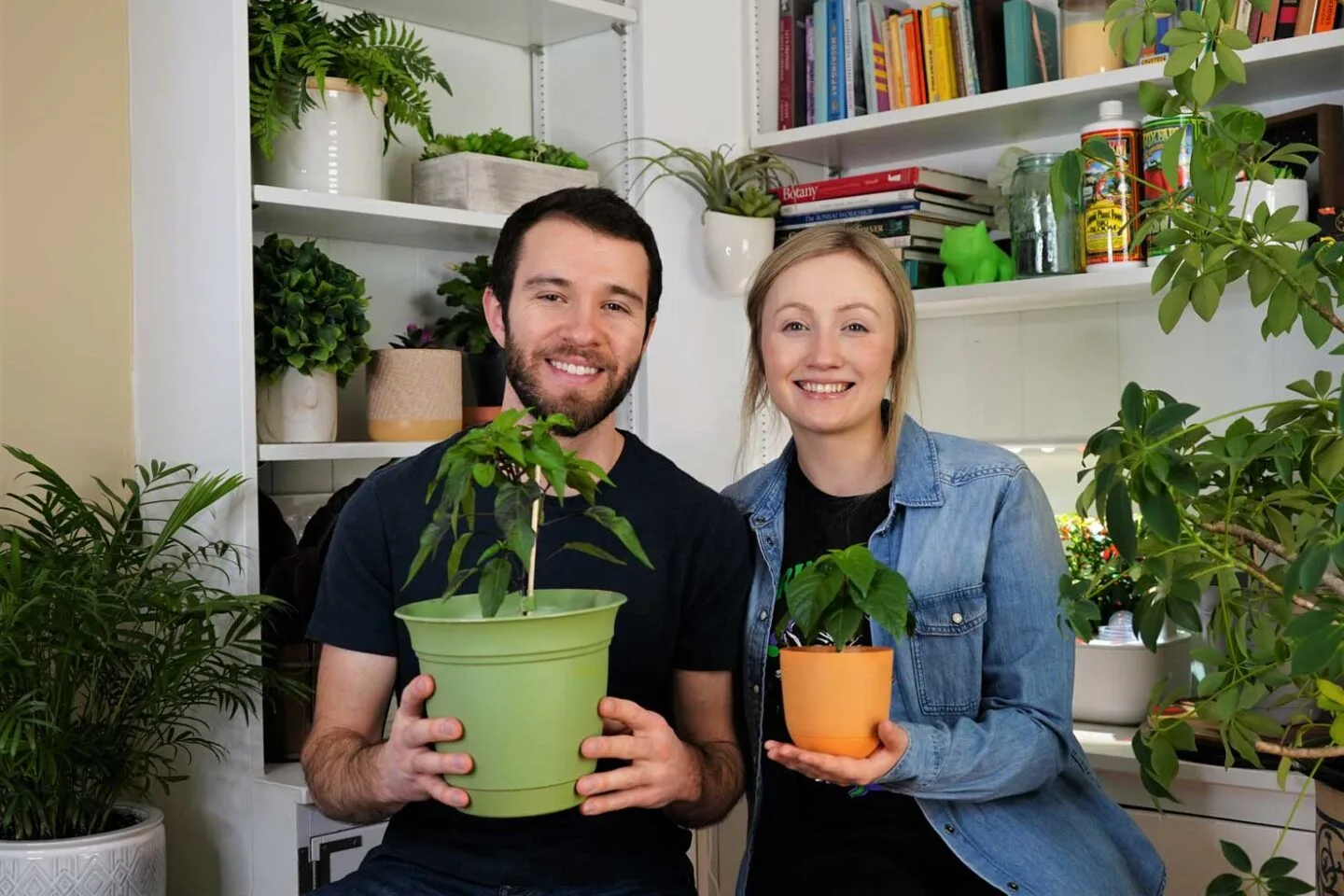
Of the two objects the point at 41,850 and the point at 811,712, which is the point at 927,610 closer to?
the point at 811,712

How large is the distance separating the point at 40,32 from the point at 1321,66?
2095mm

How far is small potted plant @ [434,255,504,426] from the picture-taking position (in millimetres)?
2480

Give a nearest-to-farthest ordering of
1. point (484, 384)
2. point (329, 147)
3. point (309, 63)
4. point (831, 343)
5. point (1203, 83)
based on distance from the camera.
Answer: point (1203, 83) < point (831, 343) < point (309, 63) < point (329, 147) < point (484, 384)

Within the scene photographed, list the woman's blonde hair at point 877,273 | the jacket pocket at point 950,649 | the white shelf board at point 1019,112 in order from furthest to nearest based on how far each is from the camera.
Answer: the white shelf board at point 1019,112 < the woman's blonde hair at point 877,273 < the jacket pocket at point 950,649

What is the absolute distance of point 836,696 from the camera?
1.32 meters

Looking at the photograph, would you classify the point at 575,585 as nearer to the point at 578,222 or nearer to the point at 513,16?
the point at 578,222

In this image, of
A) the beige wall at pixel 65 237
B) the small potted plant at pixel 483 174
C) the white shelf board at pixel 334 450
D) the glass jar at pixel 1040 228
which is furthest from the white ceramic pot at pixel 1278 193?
the beige wall at pixel 65 237

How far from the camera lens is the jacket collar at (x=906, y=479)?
175cm

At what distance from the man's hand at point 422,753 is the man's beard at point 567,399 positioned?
0.48 meters

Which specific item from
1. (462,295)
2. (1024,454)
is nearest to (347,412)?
(462,295)

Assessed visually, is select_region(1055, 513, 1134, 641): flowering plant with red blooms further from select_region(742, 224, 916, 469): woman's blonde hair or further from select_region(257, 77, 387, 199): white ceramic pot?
select_region(257, 77, 387, 199): white ceramic pot

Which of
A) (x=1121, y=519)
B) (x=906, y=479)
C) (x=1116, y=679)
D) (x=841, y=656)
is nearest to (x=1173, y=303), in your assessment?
(x=1121, y=519)

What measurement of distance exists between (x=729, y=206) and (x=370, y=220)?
741mm

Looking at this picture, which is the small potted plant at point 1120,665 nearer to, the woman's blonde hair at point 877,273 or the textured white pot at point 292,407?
the woman's blonde hair at point 877,273
